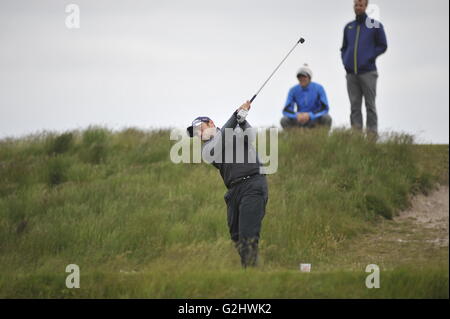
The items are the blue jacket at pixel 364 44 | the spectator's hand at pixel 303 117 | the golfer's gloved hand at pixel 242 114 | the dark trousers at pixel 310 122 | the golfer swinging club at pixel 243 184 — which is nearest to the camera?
the golfer's gloved hand at pixel 242 114

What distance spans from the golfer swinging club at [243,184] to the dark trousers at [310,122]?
638 cm

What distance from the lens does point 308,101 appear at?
1582cm

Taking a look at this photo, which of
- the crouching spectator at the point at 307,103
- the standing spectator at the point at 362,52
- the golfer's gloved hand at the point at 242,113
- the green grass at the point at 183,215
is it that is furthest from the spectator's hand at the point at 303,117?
the golfer's gloved hand at the point at 242,113

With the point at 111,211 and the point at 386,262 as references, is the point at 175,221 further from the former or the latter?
the point at 386,262

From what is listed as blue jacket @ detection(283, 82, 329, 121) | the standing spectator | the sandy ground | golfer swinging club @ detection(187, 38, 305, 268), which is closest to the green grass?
the sandy ground

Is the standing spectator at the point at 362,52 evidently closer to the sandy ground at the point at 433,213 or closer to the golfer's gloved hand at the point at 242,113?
the sandy ground at the point at 433,213

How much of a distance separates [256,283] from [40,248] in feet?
18.4

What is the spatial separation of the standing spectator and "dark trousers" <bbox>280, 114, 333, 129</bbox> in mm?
732

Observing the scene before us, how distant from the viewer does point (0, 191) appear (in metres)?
16.2

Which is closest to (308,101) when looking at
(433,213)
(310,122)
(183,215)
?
(310,122)

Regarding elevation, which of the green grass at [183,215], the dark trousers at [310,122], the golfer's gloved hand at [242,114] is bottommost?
the green grass at [183,215]

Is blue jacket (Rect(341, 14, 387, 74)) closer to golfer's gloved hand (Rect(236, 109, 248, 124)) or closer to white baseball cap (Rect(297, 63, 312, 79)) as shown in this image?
white baseball cap (Rect(297, 63, 312, 79))

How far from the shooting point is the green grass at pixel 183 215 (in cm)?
954
